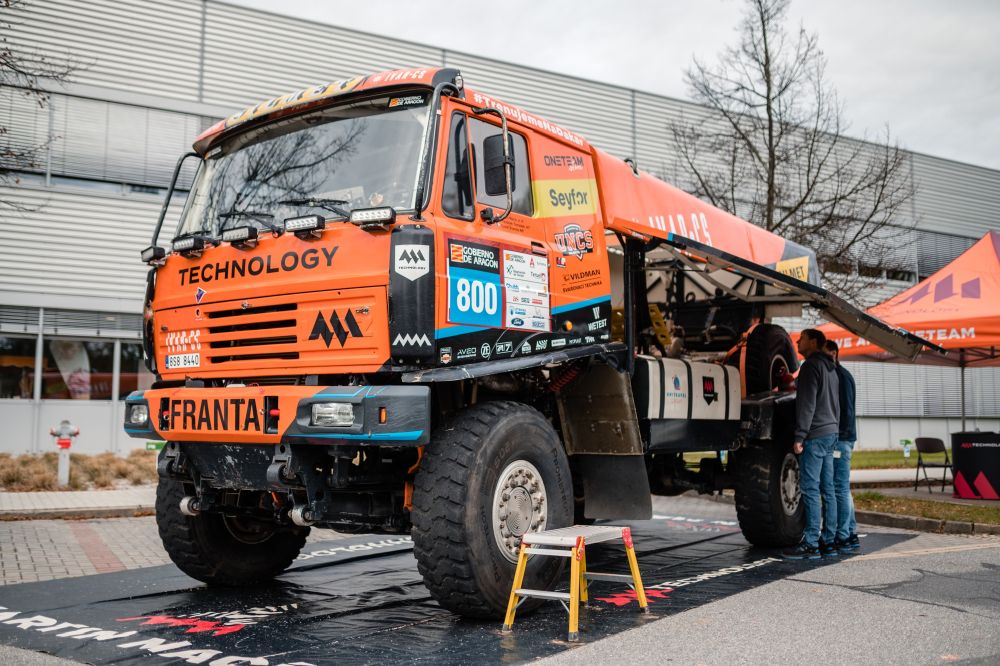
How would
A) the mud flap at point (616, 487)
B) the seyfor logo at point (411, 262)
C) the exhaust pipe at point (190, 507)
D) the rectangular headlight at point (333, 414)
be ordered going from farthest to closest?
the mud flap at point (616, 487)
the exhaust pipe at point (190, 507)
the seyfor logo at point (411, 262)
the rectangular headlight at point (333, 414)

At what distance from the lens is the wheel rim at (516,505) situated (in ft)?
17.7

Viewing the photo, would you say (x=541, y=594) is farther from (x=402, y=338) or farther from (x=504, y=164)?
(x=504, y=164)

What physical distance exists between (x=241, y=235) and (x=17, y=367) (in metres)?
14.9

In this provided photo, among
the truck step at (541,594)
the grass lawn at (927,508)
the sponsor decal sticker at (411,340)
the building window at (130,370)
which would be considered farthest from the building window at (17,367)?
the truck step at (541,594)

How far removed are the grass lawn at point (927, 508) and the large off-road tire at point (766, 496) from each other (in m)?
2.60

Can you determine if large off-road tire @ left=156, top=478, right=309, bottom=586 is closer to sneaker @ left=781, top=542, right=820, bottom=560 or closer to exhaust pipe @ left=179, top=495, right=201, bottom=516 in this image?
exhaust pipe @ left=179, top=495, right=201, bottom=516

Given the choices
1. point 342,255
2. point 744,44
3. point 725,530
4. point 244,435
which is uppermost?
point 744,44

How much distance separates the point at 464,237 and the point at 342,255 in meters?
0.74

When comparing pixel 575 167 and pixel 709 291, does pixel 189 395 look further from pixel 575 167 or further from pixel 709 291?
pixel 709 291

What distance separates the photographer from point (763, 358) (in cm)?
915

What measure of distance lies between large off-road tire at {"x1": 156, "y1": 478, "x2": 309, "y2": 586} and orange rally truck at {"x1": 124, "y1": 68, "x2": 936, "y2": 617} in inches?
0.6

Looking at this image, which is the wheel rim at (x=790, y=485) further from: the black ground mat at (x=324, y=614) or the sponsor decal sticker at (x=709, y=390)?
the sponsor decal sticker at (x=709, y=390)

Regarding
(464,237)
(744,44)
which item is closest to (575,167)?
(464,237)

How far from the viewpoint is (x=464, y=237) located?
17.6 ft
